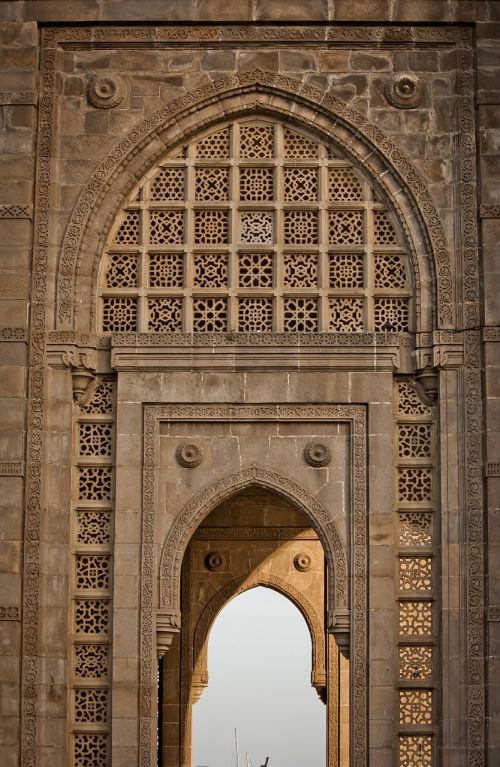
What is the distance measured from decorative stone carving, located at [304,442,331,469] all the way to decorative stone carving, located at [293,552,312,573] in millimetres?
5071

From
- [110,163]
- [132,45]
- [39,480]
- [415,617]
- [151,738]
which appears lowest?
[151,738]

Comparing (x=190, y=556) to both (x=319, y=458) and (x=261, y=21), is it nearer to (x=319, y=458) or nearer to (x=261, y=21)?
(x=319, y=458)

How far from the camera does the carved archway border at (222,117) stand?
1714cm

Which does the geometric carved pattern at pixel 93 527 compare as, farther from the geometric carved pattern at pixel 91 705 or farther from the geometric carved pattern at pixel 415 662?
the geometric carved pattern at pixel 415 662

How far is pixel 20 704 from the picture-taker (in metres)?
16.4

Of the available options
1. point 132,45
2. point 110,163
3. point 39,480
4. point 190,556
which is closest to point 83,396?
point 39,480

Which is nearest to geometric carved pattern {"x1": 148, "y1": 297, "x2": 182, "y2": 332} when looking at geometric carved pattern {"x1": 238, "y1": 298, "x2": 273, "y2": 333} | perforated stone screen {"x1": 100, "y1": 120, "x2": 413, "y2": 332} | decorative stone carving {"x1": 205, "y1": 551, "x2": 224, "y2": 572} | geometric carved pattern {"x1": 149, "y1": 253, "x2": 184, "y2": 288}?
perforated stone screen {"x1": 100, "y1": 120, "x2": 413, "y2": 332}

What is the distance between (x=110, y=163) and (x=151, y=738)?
16.3ft

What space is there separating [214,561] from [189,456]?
481 cm

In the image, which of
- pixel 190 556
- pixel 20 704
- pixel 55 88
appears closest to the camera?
pixel 20 704

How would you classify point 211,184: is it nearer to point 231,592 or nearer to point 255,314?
point 255,314

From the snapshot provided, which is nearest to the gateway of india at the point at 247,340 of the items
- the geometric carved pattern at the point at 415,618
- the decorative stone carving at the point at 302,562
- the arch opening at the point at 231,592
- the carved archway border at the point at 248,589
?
the geometric carved pattern at the point at 415,618

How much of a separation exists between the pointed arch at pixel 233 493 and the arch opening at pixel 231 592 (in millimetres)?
4155

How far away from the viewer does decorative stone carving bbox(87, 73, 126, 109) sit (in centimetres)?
1738
